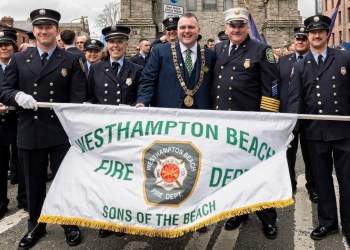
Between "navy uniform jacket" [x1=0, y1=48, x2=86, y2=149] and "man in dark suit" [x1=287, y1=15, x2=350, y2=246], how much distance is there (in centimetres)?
264

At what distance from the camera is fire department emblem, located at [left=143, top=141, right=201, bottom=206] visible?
133 inches

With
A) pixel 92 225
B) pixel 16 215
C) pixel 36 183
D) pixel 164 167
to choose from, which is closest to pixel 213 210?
pixel 164 167

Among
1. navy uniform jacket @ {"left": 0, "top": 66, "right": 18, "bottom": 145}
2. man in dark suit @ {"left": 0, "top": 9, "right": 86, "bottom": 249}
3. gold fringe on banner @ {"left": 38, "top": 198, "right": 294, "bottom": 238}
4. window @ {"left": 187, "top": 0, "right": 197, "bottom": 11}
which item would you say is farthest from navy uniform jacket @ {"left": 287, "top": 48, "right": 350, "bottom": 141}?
window @ {"left": 187, "top": 0, "right": 197, "bottom": 11}

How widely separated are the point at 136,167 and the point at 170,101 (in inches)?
44.0

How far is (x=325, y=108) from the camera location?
4180mm

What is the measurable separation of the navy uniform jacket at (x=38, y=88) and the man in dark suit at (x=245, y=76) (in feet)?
5.63

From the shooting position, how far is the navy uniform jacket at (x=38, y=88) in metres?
4.16

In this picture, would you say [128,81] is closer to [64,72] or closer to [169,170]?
[64,72]

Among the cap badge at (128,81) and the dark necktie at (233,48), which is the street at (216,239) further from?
the dark necktie at (233,48)

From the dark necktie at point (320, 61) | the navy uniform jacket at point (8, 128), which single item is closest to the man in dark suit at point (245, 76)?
the dark necktie at point (320, 61)

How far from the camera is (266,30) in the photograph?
25.2 m

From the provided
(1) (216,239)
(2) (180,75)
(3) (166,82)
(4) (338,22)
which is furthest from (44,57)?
(4) (338,22)

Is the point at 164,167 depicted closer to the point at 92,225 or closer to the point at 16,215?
the point at 92,225

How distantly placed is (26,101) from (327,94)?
319cm
